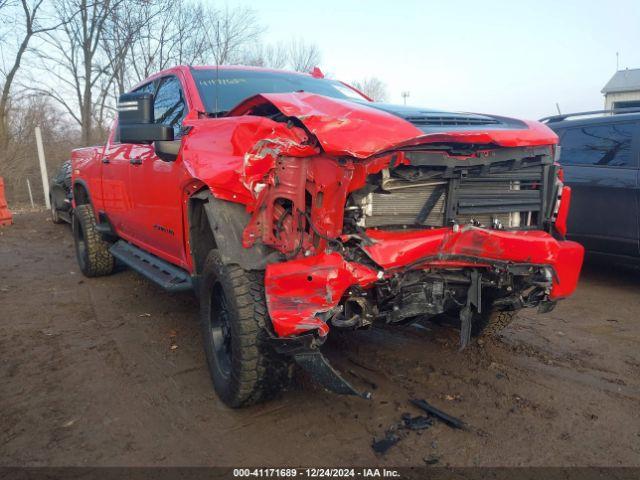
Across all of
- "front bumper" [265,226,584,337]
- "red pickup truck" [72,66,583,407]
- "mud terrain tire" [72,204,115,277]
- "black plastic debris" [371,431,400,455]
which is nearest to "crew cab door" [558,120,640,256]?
"red pickup truck" [72,66,583,407]

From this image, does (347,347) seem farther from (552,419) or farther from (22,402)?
(22,402)

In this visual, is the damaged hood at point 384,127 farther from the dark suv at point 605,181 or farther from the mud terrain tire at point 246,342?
the dark suv at point 605,181

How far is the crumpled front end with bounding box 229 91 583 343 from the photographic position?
238 cm

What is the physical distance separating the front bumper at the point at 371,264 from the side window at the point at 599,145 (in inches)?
133

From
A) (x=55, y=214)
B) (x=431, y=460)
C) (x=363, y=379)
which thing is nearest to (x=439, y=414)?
(x=431, y=460)

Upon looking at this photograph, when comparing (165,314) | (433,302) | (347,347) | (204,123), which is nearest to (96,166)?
(165,314)

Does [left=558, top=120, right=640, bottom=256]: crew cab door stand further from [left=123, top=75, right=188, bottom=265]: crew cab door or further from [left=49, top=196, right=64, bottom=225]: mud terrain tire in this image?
[left=49, top=196, right=64, bottom=225]: mud terrain tire

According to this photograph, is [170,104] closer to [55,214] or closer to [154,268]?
[154,268]

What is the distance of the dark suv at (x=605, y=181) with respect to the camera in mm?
5160

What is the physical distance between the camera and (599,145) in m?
5.57

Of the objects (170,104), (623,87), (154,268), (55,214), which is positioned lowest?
(55,214)

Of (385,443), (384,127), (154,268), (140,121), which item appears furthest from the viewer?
(154,268)

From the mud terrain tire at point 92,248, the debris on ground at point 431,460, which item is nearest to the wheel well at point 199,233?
the debris on ground at point 431,460

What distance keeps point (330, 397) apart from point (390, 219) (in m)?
1.20
